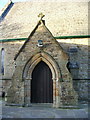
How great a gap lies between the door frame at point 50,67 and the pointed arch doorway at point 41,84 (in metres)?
0.56

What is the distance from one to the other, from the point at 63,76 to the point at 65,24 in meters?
6.99

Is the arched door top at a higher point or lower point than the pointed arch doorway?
higher

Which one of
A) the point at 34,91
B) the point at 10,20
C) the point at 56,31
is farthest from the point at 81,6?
the point at 34,91

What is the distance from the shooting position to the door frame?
34.0 ft

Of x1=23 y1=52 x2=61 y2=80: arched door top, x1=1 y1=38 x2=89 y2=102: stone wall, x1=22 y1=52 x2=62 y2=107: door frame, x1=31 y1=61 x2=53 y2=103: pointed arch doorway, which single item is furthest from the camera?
x1=1 y1=38 x2=89 y2=102: stone wall

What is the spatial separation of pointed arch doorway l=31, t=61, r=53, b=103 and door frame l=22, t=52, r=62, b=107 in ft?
1.82

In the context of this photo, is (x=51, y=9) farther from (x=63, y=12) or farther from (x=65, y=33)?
(x=65, y=33)

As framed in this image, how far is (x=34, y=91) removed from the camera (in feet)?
37.1

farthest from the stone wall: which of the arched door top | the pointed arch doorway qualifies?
the arched door top

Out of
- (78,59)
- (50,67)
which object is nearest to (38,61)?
(50,67)

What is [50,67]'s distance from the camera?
10852mm

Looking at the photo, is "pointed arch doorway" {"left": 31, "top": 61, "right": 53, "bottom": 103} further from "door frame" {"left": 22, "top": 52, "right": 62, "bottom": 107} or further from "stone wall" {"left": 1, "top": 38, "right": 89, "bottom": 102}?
"stone wall" {"left": 1, "top": 38, "right": 89, "bottom": 102}

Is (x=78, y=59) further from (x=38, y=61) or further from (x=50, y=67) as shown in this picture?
(x=38, y=61)

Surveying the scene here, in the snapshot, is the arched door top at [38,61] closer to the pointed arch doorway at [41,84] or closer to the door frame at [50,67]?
the door frame at [50,67]
